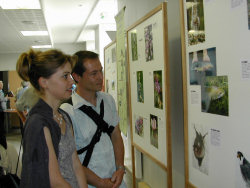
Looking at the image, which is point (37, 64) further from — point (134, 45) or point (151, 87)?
point (134, 45)

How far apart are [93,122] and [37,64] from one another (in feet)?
1.73

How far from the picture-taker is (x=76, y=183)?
1.36 m

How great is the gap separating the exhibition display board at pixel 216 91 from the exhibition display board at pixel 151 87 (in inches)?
9.8

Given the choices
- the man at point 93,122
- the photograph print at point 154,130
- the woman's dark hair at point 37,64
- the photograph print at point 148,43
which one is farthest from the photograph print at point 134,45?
the woman's dark hair at point 37,64

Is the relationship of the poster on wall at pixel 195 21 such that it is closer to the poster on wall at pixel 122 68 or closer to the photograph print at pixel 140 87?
the photograph print at pixel 140 87

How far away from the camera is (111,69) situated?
3871 mm

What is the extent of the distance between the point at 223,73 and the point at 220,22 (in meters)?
0.25

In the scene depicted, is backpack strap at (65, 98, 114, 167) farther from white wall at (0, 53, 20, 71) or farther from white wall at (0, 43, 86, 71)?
white wall at (0, 53, 20, 71)

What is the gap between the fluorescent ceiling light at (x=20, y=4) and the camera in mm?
4711

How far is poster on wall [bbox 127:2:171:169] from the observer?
1838mm

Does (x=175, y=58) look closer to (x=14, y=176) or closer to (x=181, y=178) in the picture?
(x=181, y=178)

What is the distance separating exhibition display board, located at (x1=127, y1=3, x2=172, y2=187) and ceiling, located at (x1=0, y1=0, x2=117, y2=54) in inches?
122

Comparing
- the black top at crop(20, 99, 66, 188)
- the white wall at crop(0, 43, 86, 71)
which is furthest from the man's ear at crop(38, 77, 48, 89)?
the white wall at crop(0, 43, 86, 71)

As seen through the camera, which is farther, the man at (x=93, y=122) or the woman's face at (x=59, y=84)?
the man at (x=93, y=122)
